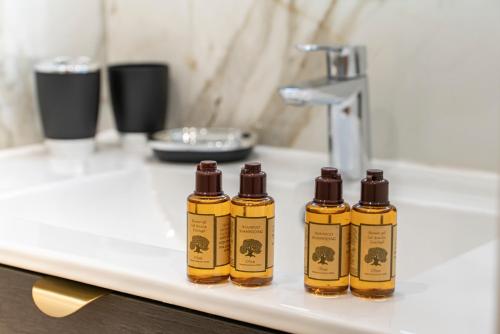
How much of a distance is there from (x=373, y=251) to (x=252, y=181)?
13 cm

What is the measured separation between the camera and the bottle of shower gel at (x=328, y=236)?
763 millimetres

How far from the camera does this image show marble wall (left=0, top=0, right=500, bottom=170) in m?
1.28

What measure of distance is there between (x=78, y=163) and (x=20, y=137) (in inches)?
6.5

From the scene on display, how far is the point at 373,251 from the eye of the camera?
76 centimetres

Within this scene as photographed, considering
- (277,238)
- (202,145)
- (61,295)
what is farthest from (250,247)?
(202,145)

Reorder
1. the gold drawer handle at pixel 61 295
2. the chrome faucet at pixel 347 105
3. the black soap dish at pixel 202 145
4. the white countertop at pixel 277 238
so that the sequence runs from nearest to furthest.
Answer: the white countertop at pixel 277 238 < the gold drawer handle at pixel 61 295 < the chrome faucet at pixel 347 105 < the black soap dish at pixel 202 145

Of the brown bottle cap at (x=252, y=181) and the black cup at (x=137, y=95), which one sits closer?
the brown bottle cap at (x=252, y=181)

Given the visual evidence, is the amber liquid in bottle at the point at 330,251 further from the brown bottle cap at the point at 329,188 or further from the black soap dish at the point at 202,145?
the black soap dish at the point at 202,145

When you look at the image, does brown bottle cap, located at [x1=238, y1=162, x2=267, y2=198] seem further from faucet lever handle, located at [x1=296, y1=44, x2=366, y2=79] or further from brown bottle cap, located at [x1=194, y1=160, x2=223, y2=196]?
faucet lever handle, located at [x1=296, y1=44, x2=366, y2=79]

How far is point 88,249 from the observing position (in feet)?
3.06

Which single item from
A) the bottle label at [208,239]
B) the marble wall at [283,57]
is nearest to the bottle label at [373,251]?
the bottle label at [208,239]

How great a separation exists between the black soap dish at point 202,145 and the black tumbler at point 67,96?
125 mm

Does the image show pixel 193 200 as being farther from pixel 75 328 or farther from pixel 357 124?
pixel 357 124

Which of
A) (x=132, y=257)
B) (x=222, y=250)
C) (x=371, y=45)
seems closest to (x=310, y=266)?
(x=222, y=250)
